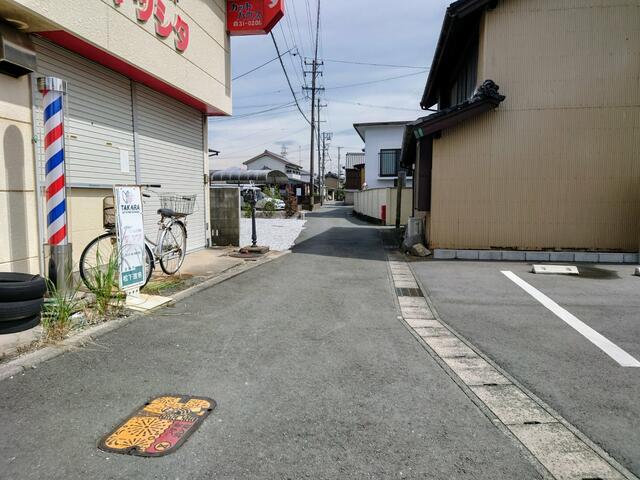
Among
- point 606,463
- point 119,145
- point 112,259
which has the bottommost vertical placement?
point 606,463

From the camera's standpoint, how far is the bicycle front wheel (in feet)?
23.7

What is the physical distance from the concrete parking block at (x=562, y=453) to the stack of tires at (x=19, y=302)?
4.41 m

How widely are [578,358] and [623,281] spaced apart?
467 cm

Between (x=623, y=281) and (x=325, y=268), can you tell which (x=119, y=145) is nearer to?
(x=325, y=268)

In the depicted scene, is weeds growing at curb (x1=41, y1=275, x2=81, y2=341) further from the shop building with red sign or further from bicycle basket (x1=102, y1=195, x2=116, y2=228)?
bicycle basket (x1=102, y1=195, x2=116, y2=228)

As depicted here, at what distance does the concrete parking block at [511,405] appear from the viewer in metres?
3.14

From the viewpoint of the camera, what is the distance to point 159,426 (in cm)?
293

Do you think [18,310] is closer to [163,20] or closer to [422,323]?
[422,323]

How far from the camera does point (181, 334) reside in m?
4.77

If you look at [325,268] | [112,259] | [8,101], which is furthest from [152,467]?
[325,268]

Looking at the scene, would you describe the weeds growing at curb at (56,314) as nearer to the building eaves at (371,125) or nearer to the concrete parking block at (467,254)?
the concrete parking block at (467,254)

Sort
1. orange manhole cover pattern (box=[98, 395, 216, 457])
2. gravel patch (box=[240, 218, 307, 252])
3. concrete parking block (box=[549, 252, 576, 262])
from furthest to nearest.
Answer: gravel patch (box=[240, 218, 307, 252]), concrete parking block (box=[549, 252, 576, 262]), orange manhole cover pattern (box=[98, 395, 216, 457])

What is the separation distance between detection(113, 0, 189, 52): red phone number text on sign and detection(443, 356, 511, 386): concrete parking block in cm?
670

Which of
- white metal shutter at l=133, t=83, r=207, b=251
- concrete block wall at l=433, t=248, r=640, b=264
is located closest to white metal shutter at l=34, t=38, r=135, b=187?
white metal shutter at l=133, t=83, r=207, b=251
